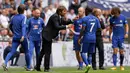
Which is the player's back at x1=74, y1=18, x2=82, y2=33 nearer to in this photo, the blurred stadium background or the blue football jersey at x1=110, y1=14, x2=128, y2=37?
the blue football jersey at x1=110, y1=14, x2=128, y2=37

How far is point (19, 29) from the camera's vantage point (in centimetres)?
2056

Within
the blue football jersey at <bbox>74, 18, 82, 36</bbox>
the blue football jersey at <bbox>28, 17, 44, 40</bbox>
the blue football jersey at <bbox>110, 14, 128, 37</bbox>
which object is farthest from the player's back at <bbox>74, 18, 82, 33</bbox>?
the blue football jersey at <bbox>28, 17, 44, 40</bbox>

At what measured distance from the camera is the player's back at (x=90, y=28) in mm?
20531

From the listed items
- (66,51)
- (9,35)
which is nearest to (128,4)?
(66,51)

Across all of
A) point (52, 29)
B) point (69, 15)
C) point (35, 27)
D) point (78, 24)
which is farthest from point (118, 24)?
point (69, 15)

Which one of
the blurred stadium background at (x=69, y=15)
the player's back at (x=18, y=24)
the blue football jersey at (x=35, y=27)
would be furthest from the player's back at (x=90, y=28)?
the blurred stadium background at (x=69, y=15)

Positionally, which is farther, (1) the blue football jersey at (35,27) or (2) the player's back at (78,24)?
(1) the blue football jersey at (35,27)

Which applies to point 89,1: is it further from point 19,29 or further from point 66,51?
point 19,29

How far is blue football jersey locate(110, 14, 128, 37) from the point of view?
22.3 meters

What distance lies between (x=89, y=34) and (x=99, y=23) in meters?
0.64

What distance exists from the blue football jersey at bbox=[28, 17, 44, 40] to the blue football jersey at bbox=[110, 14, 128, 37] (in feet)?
9.27

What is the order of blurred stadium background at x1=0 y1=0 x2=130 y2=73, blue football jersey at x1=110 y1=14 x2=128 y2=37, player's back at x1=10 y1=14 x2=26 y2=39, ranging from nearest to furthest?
player's back at x1=10 y1=14 x2=26 y2=39 → blue football jersey at x1=110 y1=14 x2=128 y2=37 → blurred stadium background at x1=0 y1=0 x2=130 y2=73

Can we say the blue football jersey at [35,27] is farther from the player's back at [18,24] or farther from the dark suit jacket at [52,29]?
the dark suit jacket at [52,29]

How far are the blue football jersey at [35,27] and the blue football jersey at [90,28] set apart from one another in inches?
111
